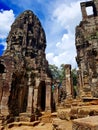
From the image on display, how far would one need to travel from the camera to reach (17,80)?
17375mm

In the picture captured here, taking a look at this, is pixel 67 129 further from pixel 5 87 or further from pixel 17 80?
pixel 17 80

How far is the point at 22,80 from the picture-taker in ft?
58.2

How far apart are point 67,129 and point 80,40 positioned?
37.8 ft

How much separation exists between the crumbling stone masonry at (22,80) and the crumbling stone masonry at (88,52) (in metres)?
5.38

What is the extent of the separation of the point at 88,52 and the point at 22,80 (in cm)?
983

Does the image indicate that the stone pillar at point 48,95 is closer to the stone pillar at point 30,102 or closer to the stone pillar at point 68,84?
the stone pillar at point 30,102

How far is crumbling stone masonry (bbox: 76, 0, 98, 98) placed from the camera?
30.9 ft

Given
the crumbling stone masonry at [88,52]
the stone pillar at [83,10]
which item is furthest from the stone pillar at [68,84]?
the stone pillar at [83,10]

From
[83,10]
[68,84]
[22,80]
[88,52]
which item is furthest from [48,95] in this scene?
[83,10]

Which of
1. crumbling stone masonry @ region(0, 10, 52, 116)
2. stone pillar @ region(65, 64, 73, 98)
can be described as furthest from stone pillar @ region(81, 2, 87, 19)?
crumbling stone masonry @ region(0, 10, 52, 116)

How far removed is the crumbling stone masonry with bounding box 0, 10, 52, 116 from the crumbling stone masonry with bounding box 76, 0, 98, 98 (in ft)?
17.7

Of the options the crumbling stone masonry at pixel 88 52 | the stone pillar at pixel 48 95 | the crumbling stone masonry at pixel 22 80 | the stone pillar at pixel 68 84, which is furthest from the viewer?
the stone pillar at pixel 48 95

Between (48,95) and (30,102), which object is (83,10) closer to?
(48,95)

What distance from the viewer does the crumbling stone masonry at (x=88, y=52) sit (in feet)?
30.9
